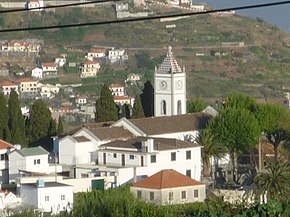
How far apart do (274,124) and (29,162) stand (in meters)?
7.49

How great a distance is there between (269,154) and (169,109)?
10.5ft

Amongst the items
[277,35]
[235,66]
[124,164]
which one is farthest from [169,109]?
[277,35]

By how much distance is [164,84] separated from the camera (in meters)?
39.4

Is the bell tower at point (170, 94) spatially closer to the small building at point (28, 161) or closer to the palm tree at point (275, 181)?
the small building at point (28, 161)

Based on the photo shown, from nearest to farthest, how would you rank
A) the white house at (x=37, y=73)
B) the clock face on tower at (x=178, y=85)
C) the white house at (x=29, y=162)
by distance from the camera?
the white house at (x=29, y=162), the clock face on tower at (x=178, y=85), the white house at (x=37, y=73)

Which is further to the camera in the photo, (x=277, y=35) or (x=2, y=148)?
(x=277, y=35)

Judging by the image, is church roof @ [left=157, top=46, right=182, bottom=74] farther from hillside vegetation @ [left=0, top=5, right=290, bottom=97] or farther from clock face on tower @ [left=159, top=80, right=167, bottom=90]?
hillside vegetation @ [left=0, top=5, right=290, bottom=97]

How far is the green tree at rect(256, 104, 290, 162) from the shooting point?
123 ft

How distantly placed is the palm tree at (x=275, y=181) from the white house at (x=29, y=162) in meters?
6.46

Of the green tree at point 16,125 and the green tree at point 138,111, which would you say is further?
the green tree at point 138,111

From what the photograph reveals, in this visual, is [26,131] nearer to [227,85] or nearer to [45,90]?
[45,90]

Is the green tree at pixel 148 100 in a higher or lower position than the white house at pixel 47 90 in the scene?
higher

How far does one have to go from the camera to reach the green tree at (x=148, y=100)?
4150cm

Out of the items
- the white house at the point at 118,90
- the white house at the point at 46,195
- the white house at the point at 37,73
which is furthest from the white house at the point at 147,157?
the white house at the point at 37,73
